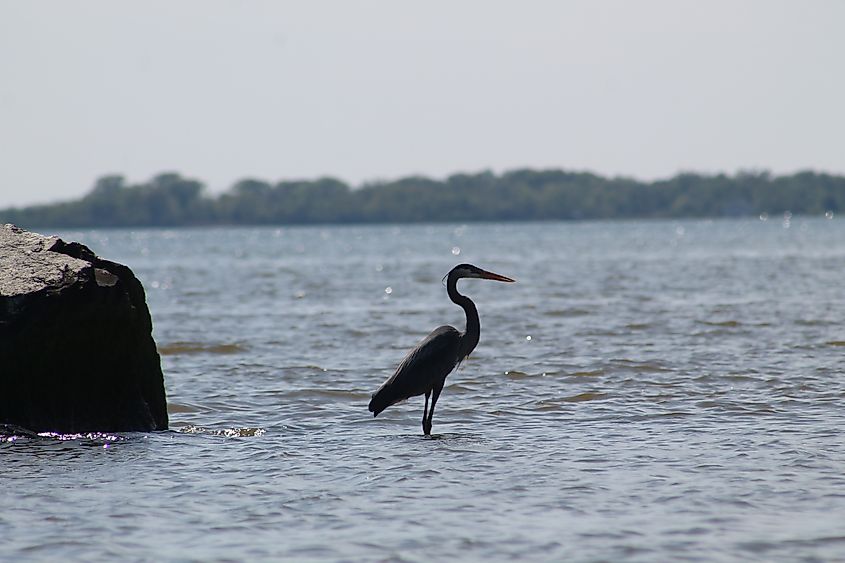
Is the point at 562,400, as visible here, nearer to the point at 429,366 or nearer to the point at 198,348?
the point at 429,366

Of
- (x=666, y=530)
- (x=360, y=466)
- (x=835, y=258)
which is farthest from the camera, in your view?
(x=835, y=258)

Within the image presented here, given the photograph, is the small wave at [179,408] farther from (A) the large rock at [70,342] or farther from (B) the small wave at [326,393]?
(A) the large rock at [70,342]

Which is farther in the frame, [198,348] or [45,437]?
[198,348]

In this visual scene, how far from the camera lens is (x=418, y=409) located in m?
12.3

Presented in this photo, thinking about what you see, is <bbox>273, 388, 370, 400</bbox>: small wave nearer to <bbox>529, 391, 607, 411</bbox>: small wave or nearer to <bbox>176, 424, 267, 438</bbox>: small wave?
<bbox>529, 391, 607, 411</bbox>: small wave

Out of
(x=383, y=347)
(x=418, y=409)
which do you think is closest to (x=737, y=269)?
(x=383, y=347)

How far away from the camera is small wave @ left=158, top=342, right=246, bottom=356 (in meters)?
17.8

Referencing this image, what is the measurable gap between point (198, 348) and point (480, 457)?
9913 mm

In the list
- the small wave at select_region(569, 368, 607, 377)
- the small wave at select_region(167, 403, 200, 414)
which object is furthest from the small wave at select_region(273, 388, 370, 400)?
the small wave at select_region(569, 368, 607, 377)

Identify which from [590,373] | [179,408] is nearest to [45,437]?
[179,408]

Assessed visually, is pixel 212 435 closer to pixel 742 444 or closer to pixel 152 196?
pixel 742 444

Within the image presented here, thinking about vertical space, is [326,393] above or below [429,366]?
below

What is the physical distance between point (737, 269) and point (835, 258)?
9333 mm

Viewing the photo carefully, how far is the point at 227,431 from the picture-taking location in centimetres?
1062
